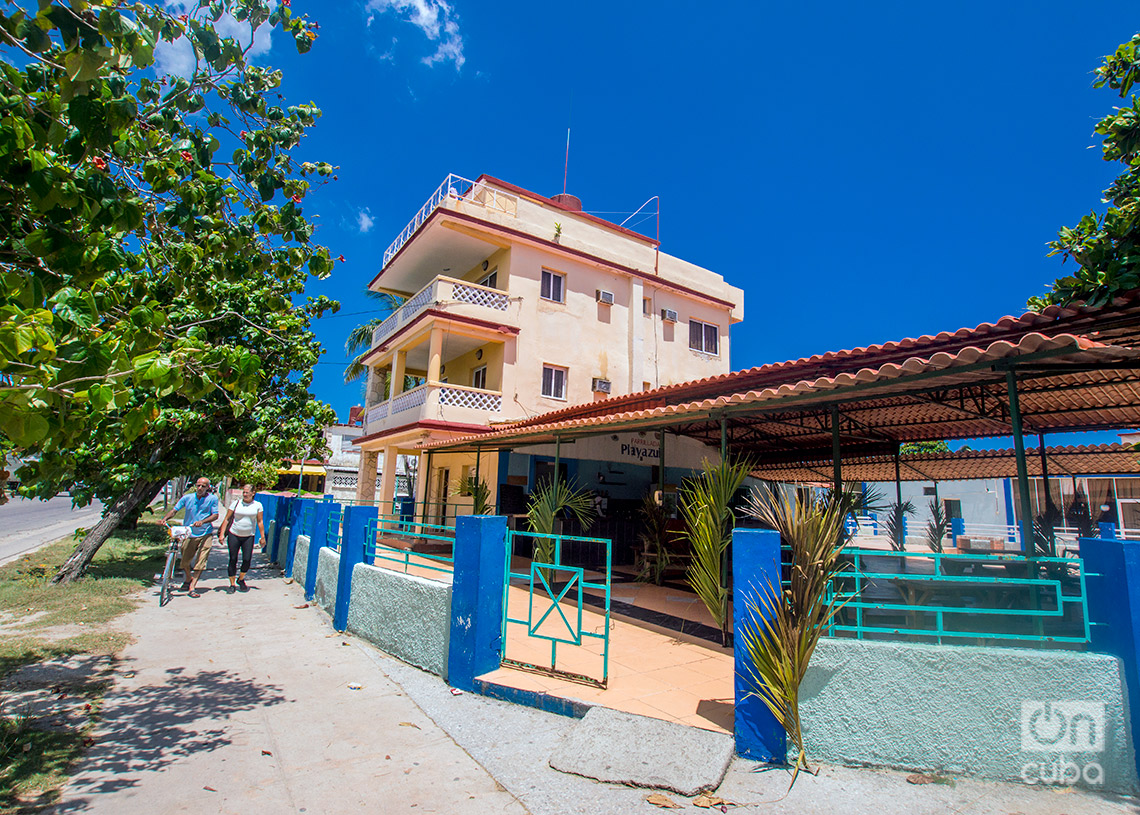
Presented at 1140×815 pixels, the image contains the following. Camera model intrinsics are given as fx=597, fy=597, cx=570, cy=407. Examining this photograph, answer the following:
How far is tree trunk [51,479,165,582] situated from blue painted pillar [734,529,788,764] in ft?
36.4

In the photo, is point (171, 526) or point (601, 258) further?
point (601, 258)

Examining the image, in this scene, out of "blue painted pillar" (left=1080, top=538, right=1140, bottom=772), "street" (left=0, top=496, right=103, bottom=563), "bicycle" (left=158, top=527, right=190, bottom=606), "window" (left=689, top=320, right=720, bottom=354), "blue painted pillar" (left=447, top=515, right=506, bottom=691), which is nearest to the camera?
→ "blue painted pillar" (left=1080, top=538, right=1140, bottom=772)

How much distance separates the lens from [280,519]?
14469 mm

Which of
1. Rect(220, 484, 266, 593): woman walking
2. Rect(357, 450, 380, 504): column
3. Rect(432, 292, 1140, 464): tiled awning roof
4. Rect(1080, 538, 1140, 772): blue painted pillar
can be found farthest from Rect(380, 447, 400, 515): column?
Rect(1080, 538, 1140, 772): blue painted pillar

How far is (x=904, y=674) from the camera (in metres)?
3.84

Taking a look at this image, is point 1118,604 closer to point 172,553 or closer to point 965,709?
point 965,709

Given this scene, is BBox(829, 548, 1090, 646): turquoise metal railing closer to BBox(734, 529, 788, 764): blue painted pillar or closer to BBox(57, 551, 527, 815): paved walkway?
BBox(734, 529, 788, 764): blue painted pillar

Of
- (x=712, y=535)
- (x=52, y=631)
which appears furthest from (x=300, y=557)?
(x=712, y=535)

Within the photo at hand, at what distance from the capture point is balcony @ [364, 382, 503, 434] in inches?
632

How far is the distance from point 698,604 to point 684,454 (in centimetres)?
788

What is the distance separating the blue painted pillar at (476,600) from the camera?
541 centimetres

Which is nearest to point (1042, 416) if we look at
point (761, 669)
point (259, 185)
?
point (761, 669)

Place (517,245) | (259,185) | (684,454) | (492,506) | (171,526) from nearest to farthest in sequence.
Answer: (259,185) < (171,526) < (492,506) < (684,454) < (517,245)

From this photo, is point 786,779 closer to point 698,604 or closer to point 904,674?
point 904,674
